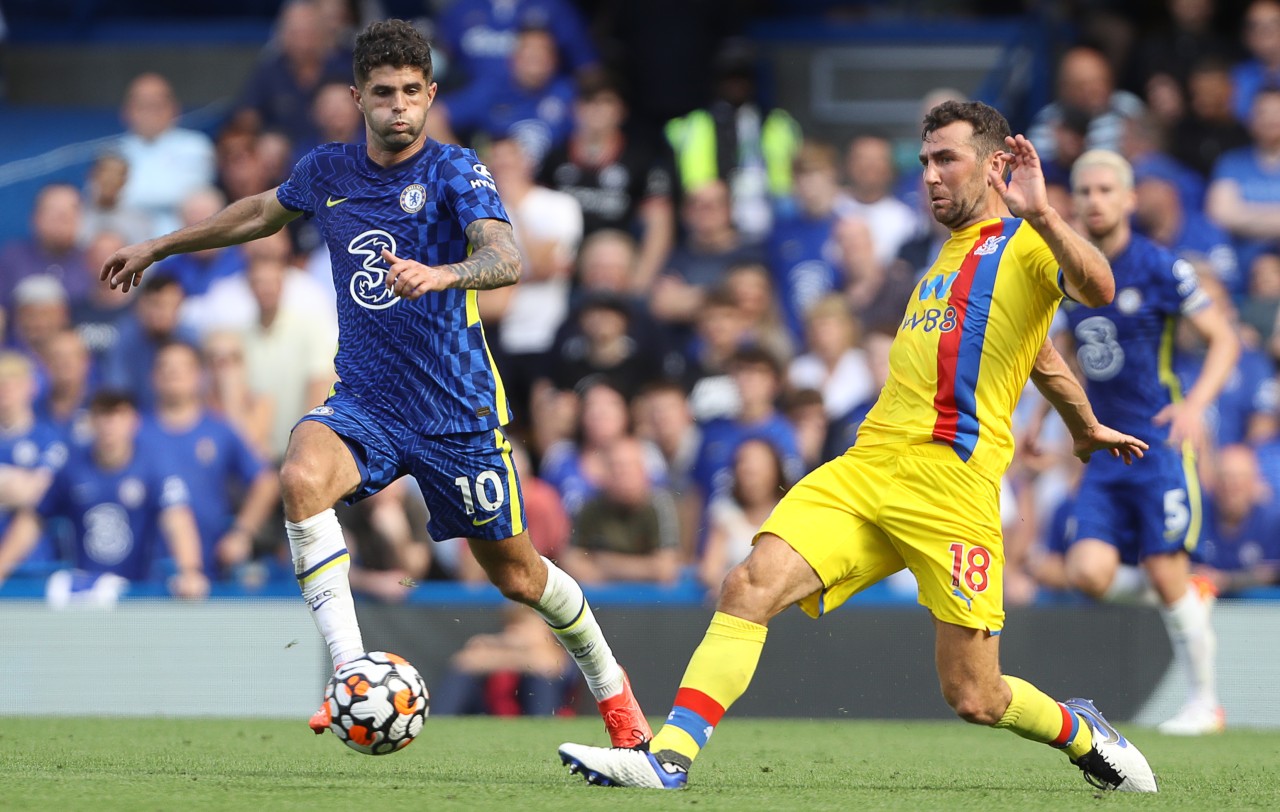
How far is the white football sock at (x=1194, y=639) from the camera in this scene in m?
9.13

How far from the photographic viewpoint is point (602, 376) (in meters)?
11.6

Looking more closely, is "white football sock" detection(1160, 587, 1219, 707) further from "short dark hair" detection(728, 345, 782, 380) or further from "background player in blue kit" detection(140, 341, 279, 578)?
"background player in blue kit" detection(140, 341, 279, 578)

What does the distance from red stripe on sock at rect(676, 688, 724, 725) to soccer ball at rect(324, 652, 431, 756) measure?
2.68 feet

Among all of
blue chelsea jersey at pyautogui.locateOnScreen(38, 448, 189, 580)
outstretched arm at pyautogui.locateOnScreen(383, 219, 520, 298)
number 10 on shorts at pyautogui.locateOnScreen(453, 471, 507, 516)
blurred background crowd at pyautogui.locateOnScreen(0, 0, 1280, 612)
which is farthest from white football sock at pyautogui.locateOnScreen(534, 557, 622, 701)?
blue chelsea jersey at pyautogui.locateOnScreen(38, 448, 189, 580)

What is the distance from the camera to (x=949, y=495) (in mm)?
5844

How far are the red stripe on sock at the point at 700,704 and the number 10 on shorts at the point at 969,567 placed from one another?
32.8 inches

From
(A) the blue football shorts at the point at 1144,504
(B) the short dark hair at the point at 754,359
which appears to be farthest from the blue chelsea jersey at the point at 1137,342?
(B) the short dark hair at the point at 754,359

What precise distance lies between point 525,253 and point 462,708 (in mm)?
3671

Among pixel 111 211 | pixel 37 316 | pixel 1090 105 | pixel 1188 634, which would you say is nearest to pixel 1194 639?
pixel 1188 634

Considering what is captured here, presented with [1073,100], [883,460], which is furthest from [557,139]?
[883,460]

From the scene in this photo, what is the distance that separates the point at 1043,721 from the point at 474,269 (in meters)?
2.29

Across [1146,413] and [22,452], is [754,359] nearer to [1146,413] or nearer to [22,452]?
[1146,413]

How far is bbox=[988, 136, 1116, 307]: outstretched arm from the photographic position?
5.38 meters

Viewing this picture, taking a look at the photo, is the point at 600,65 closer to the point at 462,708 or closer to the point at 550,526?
the point at 550,526
